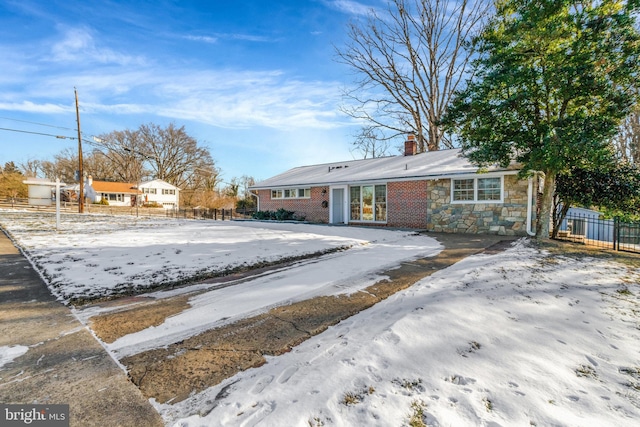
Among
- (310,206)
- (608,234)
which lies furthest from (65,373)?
(608,234)

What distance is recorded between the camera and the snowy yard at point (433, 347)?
174 centimetres

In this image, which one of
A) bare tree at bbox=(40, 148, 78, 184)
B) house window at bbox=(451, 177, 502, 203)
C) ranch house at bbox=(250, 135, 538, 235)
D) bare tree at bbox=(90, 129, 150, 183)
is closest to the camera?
ranch house at bbox=(250, 135, 538, 235)

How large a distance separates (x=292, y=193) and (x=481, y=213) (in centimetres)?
994

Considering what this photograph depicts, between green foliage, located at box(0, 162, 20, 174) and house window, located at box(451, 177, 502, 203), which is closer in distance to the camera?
house window, located at box(451, 177, 502, 203)

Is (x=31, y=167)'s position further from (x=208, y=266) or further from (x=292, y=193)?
(x=208, y=266)

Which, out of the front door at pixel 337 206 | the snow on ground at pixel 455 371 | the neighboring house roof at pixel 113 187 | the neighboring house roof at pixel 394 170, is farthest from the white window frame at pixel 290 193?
the neighboring house roof at pixel 113 187

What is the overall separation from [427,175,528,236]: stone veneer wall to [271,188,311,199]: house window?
271 inches

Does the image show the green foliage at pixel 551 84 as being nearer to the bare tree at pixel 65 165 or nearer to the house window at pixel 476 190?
the house window at pixel 476 190

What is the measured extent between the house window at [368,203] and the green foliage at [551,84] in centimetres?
511

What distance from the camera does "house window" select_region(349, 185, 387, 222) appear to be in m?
13.5

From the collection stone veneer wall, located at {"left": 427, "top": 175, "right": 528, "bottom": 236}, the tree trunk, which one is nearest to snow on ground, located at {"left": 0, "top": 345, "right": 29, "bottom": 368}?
the tree trunk

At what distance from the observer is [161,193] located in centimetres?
4191

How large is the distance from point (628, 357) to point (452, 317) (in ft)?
4.31

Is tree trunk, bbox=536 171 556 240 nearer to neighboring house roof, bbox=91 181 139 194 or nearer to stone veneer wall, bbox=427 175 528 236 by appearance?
stone veneer wall, bbox=427 175 528 236
